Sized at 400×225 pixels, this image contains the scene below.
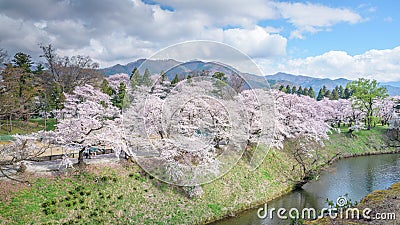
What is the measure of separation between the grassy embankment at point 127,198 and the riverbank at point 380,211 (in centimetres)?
810

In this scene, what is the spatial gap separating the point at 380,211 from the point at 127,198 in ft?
36.3

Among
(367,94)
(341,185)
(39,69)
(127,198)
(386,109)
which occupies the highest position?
(39,69)

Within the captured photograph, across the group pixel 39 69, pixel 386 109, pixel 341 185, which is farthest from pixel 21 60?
pixel 386 109

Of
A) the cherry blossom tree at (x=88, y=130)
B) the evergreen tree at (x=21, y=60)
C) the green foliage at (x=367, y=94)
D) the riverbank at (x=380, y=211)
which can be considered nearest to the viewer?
the riverbank at (x=380, y=211)

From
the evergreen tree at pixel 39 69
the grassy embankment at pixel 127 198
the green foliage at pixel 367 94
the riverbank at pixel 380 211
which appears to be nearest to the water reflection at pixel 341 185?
the grassy embankment at pixel 127 198

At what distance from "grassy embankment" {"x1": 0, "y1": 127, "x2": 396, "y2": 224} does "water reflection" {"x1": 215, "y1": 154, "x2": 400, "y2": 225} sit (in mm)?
952

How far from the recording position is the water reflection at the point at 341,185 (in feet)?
51.5

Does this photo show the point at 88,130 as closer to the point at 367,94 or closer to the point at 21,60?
the point at 21,60

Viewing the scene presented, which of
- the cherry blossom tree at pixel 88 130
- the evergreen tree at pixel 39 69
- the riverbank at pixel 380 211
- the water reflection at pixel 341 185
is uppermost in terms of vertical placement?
the evergreen tree at pixel 39 69

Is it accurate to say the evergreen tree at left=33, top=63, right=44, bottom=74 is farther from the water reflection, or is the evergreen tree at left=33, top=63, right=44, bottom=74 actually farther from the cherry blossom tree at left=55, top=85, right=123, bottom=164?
the water reflection

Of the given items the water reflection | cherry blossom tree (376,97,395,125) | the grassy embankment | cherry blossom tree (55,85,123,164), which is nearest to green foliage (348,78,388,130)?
cherry blossom tree (376,97,395,125)

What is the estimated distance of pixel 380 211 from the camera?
25.0 ft

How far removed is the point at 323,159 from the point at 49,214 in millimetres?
25018

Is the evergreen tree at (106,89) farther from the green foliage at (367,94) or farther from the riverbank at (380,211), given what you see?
the green foliage at (367,94)
